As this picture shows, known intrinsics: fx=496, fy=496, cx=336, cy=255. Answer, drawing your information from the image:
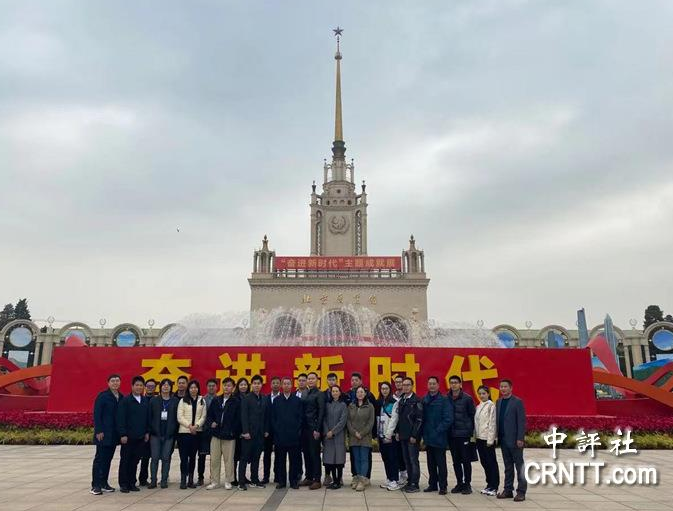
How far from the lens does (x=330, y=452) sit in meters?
5.85

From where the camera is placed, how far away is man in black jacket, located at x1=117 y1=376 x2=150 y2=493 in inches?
226

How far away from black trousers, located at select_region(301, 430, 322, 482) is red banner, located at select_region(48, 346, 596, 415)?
12.6ft

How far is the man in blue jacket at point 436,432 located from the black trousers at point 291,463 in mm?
1519

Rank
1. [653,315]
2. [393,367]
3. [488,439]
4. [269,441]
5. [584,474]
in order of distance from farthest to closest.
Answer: [653,315]
[393,367]
[584,474]
[269,441]
[488,439]

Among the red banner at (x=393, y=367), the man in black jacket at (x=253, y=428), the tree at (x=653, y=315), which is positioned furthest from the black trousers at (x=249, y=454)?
the tree at (x=653, y=315)

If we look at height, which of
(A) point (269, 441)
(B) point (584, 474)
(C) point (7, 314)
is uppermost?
(C) point (7, 314)

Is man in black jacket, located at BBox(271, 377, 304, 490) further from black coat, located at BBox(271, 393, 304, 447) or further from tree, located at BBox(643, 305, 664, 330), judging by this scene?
tree, located at BBox(643, 305, 664, 330)

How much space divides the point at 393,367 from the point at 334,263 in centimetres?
2379

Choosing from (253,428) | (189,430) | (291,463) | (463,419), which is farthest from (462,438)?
(189,430)

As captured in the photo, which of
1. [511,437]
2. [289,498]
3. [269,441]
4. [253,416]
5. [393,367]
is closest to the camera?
[289,498]

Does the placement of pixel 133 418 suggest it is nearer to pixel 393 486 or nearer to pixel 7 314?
pixel 393 486

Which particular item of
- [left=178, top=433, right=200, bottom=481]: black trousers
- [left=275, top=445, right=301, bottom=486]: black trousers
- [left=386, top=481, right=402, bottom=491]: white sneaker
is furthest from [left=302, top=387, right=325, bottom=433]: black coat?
[left=178, top=433, right=200, bottom=481]: black trousers

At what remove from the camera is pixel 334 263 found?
33688 mm

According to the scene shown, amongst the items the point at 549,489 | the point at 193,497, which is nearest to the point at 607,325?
the point at 549,489
